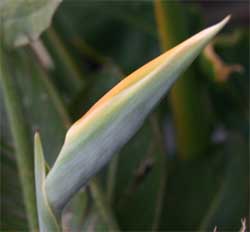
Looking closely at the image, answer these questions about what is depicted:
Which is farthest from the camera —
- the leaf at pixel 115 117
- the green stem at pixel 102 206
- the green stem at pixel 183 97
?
the green stem at pixel 183 97

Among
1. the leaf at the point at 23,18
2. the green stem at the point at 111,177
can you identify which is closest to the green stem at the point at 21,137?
the leaf at the point at 23,18

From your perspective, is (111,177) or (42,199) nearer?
(42,199)


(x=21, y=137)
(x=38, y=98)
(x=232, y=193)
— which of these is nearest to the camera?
(x=21, y=137)

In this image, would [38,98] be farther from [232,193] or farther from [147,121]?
[232,193]

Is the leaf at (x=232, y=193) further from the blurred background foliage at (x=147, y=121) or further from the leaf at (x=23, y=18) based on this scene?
the leaf at (x=23, y=18)

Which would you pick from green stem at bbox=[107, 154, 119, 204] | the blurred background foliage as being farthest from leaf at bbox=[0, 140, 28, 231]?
green stem at bbox=[107, 154, 119, 204]

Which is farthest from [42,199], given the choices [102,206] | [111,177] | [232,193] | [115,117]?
[232,193]
